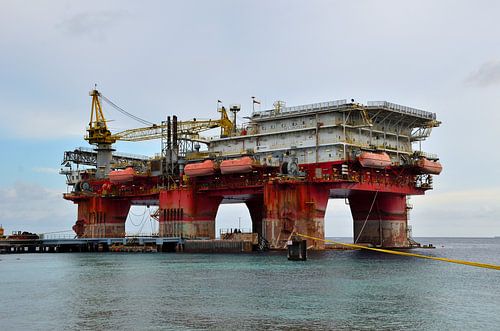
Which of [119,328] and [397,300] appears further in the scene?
[397,300]

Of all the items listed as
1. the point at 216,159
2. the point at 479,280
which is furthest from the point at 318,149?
the point at 479,280

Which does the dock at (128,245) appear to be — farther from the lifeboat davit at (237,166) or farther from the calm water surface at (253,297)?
the calm water surface at (253,297)

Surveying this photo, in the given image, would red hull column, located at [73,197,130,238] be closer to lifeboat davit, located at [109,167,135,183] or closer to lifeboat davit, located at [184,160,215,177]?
lifeboat davit, located at [109,167,135,183]

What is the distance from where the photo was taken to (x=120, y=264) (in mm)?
57250

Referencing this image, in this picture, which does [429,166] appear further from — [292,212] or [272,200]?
[272,200]

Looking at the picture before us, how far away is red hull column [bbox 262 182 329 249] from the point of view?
66500mm

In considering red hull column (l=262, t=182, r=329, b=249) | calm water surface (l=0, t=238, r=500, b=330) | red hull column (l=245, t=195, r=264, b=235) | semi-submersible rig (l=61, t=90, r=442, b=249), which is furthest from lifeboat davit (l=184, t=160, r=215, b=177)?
calm water surface (l=0, t=238, r=500, b=330)

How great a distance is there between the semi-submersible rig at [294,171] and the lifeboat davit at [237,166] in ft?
0.39

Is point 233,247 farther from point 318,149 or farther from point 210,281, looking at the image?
point 210,281

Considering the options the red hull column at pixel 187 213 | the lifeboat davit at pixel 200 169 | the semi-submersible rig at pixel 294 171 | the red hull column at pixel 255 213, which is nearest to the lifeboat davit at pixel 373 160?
the semi-submersible rig at pixel 294 171

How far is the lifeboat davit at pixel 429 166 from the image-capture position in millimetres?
70556

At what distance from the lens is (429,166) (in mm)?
71688

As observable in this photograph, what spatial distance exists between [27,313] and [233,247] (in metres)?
40.4

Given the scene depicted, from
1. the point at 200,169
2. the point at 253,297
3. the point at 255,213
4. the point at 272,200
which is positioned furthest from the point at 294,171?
the point at 253,297
